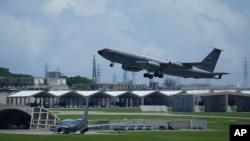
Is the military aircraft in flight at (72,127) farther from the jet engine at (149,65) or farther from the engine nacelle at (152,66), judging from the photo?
the jet engine at (149,65)

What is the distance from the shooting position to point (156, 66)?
103 metres

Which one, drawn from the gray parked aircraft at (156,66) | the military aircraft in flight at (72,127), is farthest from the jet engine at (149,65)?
the military aircraft in flight at (72,127)

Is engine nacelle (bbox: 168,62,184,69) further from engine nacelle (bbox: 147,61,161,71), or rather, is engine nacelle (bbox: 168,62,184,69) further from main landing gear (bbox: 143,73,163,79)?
main landing gear (bbox: 143,73,163,79)

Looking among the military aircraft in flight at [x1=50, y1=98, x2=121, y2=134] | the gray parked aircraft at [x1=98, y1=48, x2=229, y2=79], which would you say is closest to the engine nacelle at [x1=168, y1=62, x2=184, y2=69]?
the gray parked aircraft at [x1=98, y1=48, x2=229, y2=79]

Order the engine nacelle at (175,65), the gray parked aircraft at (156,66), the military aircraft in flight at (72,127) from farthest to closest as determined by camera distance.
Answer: the military aircraft in flight at (72,127), the engine nacelle at (175,65), the gray parked aircraft at (156,66)

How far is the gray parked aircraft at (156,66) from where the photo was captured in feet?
324

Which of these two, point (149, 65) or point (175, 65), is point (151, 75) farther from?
point (175, 65)

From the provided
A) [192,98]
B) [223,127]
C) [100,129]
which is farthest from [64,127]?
[192,98]

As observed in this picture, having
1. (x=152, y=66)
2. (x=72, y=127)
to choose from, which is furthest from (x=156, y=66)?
(x=72, y=127)

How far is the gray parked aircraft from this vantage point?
9869 centimetres

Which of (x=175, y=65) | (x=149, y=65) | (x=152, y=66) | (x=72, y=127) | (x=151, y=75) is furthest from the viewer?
(x=72, y=127)

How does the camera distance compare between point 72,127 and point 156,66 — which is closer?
point 156,66

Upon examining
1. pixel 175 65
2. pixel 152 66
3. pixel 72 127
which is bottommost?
pixel 72 127

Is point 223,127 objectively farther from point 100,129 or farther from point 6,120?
point 6,120
